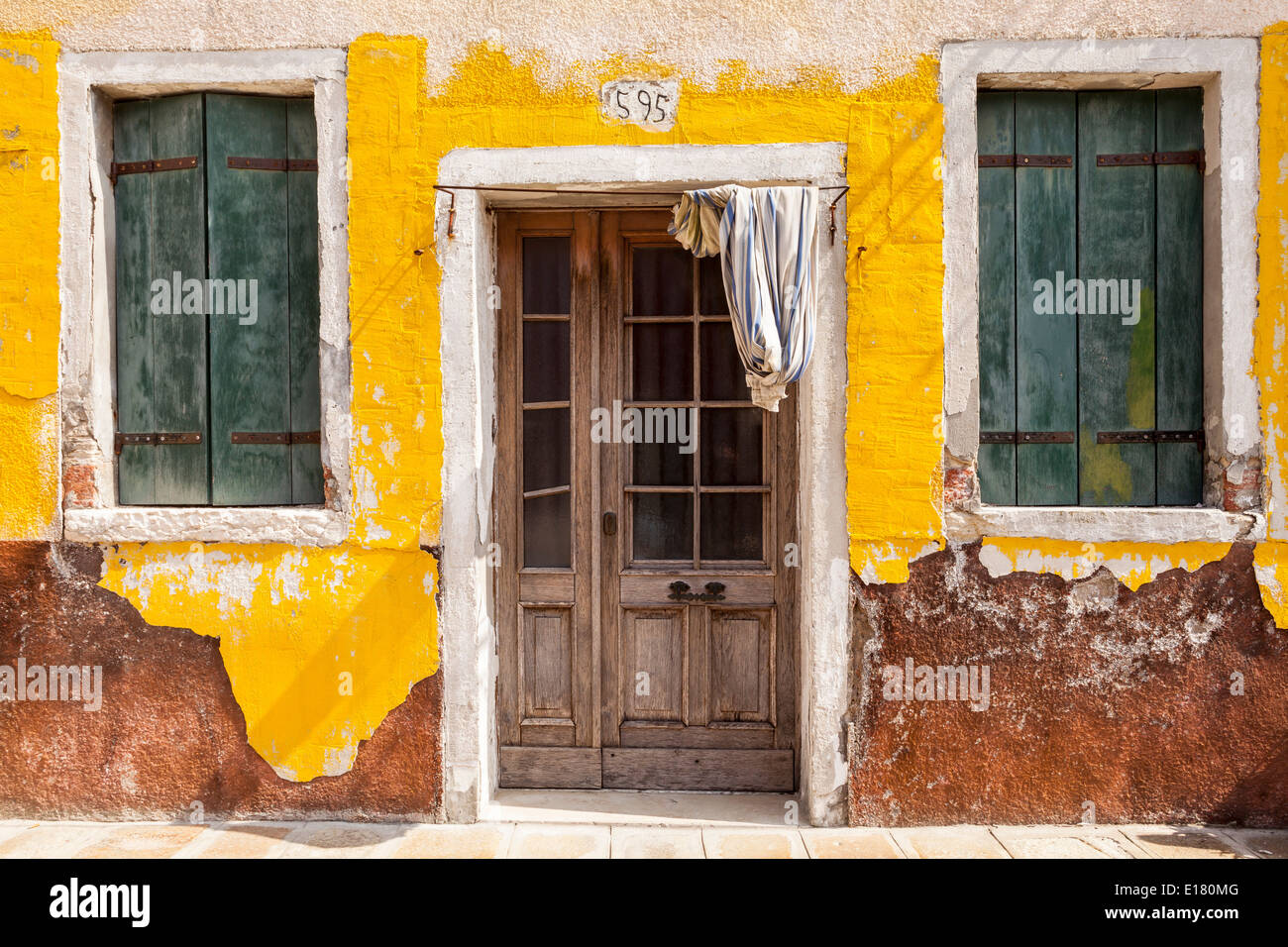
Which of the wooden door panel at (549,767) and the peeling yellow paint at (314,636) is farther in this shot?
the wooden door panel at (549,767)

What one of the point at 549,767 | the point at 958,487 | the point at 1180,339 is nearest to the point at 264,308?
the point at 549,767

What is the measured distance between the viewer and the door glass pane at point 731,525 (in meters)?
4.38

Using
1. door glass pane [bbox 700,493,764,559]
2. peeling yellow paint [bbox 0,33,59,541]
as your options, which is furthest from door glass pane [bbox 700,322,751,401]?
peeling yellow paint [bbox 0,33,59,541]

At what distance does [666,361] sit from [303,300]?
5.28ft

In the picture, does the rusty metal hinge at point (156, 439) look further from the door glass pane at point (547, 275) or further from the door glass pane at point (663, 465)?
the door glass pane at point (663, 465)

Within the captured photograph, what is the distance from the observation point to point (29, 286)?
408 centimetres

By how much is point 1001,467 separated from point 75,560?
3950 millimetres

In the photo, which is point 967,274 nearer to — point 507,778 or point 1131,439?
point 1131,439

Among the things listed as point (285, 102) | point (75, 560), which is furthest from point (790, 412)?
point (75, 560)

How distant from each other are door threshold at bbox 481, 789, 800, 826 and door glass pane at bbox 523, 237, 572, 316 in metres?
2.17

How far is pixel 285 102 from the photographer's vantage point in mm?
4160


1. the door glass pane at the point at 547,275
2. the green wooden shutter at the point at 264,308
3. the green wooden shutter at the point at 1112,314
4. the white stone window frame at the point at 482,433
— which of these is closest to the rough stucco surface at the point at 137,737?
the white stone window frame at the point at 482,433

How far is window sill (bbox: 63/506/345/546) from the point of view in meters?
4.04

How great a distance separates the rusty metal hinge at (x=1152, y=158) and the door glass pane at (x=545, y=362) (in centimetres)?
242
